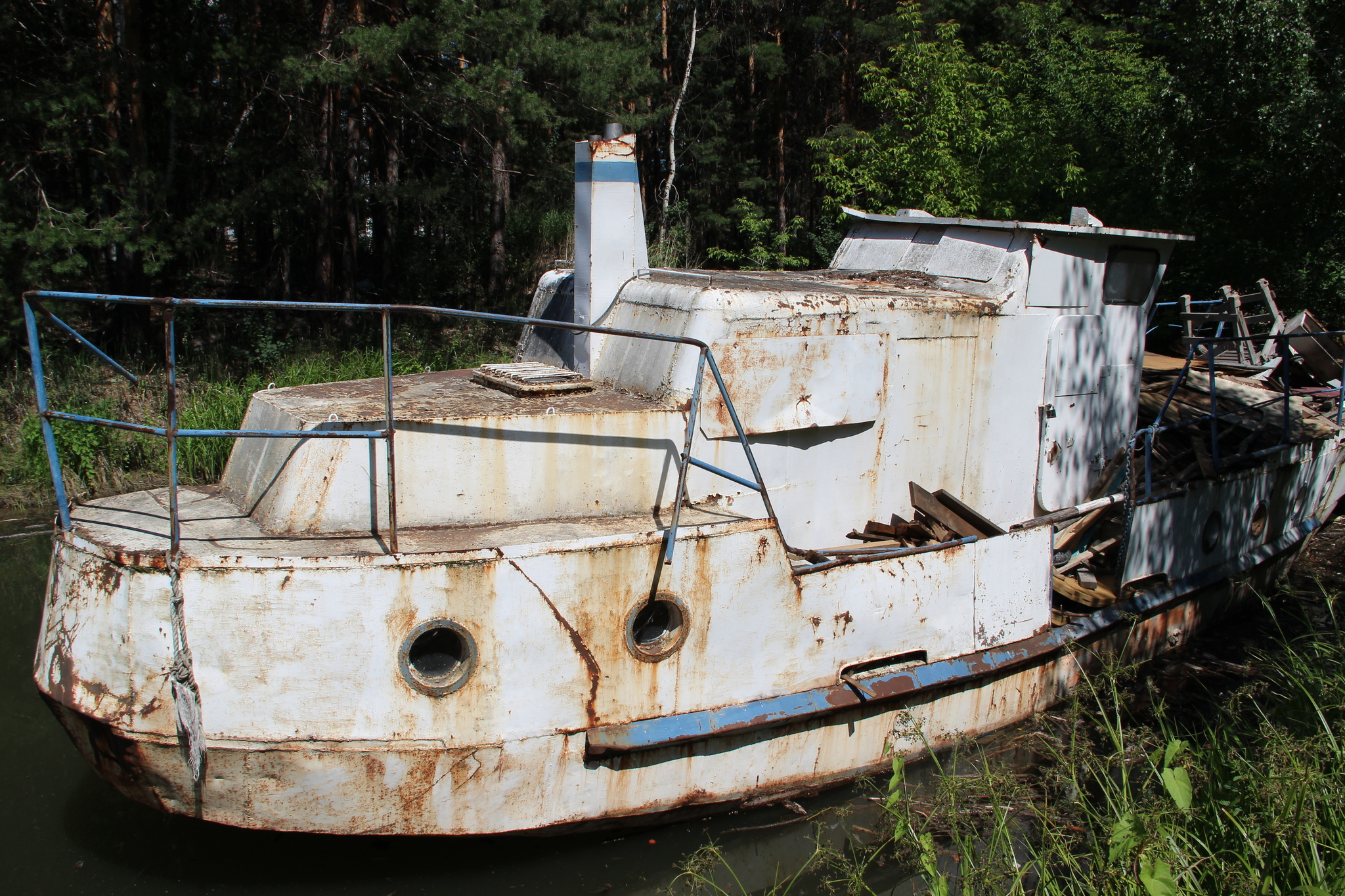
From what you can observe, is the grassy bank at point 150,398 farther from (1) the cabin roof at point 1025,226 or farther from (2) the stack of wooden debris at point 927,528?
(2) the stack of wooden debris at point 927,528

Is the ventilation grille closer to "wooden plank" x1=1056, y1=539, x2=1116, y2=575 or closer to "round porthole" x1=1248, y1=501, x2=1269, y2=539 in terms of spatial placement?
"wooden plank" x1=1056, y1=539, x2=1116, y2=575

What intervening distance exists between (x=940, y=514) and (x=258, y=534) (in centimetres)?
371

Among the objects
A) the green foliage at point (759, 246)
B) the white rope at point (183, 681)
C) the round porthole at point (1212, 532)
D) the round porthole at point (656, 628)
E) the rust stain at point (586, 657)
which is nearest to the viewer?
the white rope at point (183, 681)

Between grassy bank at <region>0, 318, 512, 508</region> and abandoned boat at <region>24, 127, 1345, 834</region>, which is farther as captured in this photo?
grassy bank at <region>0, 318, 512, 508</region>

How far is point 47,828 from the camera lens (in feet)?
16.8

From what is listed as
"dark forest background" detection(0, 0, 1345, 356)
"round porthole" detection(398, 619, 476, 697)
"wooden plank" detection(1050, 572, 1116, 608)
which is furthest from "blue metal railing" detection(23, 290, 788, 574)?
"dark forest background" detection(0, 0, 1345, 356)

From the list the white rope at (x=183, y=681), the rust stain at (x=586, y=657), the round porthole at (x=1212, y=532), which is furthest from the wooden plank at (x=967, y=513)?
the white rope at (x=183, y=681)

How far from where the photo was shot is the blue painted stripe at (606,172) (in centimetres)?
568

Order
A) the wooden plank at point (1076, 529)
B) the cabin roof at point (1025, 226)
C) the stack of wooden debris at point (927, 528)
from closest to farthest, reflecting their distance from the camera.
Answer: the stack of wooden debris at point (927, 528) → the cabin roof at point (1025, 226) → the wooden plank at point (1076, 529)

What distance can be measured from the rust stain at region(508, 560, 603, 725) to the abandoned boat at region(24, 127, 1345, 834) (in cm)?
1

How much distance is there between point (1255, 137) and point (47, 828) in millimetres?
13307

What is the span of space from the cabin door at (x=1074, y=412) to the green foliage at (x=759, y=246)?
38.2 ft

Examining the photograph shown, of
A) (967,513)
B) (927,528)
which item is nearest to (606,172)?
(927,528)

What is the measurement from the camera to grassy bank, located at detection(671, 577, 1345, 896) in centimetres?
337
